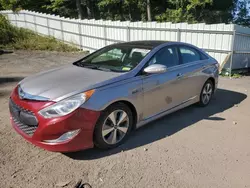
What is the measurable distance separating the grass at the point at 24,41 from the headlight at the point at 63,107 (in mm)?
12160

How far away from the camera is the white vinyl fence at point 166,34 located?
880 cm

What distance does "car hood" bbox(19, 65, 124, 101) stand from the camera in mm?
3350

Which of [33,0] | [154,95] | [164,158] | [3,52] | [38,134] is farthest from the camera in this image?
[33,0]

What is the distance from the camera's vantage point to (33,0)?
29.5 m

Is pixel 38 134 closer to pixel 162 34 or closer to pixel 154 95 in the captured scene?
pixel 154 95

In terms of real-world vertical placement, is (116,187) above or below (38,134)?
below

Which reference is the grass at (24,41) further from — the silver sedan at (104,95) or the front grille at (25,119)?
the front grille at (25,119)

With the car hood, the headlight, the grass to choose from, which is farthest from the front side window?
the grass

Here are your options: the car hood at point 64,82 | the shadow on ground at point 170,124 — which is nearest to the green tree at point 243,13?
the shadow on ground at point 170,124

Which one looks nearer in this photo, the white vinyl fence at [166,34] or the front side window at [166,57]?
the front side window at [166,57]

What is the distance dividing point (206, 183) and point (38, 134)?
83.1 inches

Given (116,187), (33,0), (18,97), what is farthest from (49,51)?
(33,0)

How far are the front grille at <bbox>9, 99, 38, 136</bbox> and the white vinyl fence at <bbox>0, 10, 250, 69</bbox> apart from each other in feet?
24.1

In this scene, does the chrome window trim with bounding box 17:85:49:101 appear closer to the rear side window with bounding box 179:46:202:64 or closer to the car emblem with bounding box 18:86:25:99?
the car emblem with bounding box 18:86:25:99
